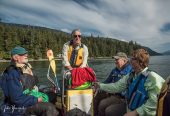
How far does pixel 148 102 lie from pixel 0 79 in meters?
2.37

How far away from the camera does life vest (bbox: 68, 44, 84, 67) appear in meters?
6.44

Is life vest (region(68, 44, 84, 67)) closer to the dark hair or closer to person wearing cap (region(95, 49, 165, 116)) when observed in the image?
person wearing cap (region(95, 49, 165, 116))

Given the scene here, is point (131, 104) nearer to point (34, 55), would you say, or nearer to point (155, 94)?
point (155, 94)

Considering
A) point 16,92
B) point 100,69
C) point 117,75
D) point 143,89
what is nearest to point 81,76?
point 117,75

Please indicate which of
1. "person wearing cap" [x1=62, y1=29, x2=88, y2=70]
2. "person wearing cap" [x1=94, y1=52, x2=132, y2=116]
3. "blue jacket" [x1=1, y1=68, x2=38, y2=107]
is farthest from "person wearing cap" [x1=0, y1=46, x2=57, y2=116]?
"person wearing cap" [x1=62, y1=29, x2=88, y2=70]

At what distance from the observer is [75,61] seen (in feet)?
21.5

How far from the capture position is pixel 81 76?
516cm

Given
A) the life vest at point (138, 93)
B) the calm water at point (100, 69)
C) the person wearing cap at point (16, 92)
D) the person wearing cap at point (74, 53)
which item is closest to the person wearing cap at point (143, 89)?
the life vest at point (138, 93)

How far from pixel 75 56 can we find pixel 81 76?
135 cm

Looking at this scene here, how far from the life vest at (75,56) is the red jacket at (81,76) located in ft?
4.11

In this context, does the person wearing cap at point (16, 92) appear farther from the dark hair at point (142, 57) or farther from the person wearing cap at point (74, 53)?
the person wearing cap at point (74, 53)

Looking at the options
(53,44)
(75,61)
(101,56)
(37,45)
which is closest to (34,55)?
(37,45)

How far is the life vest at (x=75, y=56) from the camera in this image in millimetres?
6441

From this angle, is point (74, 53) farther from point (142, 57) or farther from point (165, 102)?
point (165, 102)
